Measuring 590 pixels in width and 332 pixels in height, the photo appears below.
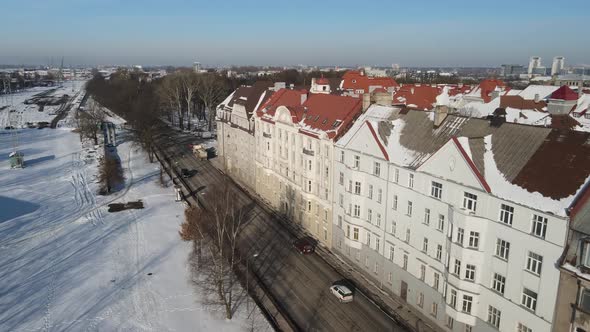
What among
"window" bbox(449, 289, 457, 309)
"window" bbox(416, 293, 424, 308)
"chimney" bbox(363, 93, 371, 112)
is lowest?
"window" bbox(416, 293, 424, 308)

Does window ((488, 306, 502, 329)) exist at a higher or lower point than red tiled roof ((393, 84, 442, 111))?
lower

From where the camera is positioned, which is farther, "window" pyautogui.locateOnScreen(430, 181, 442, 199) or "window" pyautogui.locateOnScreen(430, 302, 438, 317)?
"window" pyautogui.locateOnScreen(430, 302, 438, 317)

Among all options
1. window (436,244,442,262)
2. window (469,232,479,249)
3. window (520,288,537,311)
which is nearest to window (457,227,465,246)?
window (469,232,479,249)

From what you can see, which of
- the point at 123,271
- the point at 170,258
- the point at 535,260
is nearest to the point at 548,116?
the point at 535,260

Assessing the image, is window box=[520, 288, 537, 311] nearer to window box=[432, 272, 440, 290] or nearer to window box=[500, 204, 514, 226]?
window box=[500, 204, 514, 226]

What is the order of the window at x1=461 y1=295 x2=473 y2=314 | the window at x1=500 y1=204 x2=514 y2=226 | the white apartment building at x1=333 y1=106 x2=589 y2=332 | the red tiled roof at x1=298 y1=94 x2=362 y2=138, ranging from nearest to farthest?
the white apartment building at x1=333 y1=106 x2=589 y2=332 < the window at x1=500 y1=204 x2=514 y2=226 < the window at x1=461 y1=295 x2=473 y2=314 < the red tiled roof at x1=298 y1=94 x2=362 y2=138

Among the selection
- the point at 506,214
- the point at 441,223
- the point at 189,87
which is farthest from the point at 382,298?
the point at 189,87

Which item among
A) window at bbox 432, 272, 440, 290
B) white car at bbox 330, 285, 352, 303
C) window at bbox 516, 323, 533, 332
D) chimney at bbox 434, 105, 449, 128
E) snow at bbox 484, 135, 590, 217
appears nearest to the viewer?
snow at bbox 484, 135, 590, 217
